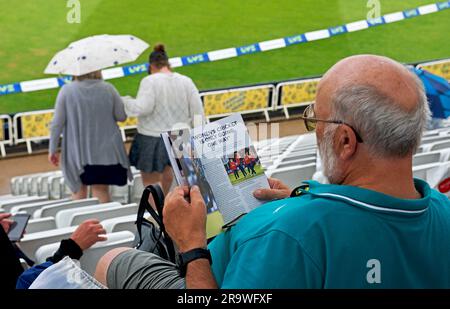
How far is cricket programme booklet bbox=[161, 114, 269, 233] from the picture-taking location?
167 centimetres

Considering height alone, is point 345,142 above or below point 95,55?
below

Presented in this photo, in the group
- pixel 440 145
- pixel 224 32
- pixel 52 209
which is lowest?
pixel 52 209

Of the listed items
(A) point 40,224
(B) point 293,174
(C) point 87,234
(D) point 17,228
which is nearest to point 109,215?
(A) point 40,224

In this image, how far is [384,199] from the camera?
1.46m

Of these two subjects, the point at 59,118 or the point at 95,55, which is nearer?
the point at 59,118

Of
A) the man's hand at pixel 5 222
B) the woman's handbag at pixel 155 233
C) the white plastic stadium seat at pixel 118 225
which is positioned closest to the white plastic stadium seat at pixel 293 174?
the white plastic stadium seat at pixel 118 225

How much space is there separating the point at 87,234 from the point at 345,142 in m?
1.22

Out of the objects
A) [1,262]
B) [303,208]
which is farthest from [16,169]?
[303,208]

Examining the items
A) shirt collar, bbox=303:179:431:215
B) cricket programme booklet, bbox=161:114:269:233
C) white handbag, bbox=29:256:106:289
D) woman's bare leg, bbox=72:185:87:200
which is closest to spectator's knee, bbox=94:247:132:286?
white handbag, bbox=29:256:106:289

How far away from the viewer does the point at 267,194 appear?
1734 mm

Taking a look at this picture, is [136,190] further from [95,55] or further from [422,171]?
[422,171]

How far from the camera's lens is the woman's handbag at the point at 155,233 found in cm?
189
